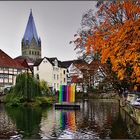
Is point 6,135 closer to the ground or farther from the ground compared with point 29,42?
closer to the ground

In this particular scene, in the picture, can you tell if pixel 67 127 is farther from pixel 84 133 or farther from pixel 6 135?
pixel 6 135

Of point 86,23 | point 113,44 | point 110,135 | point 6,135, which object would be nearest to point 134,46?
point 113,44

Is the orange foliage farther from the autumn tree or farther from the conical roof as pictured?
the conical roof

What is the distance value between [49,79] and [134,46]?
71.8 m

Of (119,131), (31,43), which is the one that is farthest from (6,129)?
(31,43)

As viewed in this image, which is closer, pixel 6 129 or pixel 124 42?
pixel 124 42

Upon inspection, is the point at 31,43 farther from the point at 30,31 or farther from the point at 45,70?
the point at 45,70

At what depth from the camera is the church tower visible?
462 feet

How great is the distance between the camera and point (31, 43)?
143625 millimetres

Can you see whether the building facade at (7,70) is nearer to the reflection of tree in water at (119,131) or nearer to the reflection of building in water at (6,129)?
the reflection of building in water at (6,129)

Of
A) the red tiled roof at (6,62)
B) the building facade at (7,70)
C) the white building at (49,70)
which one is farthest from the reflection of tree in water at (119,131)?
the white building at (49,70)

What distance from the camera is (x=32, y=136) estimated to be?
2009cm

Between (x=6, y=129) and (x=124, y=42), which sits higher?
(x=124, y=42)

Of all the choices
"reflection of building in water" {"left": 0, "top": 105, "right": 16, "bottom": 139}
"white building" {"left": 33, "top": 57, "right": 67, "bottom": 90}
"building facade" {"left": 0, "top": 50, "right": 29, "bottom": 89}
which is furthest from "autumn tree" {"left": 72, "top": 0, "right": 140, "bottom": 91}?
"white building" {"left": 33, "top": 57, "right": 67, "bottom": 90}
